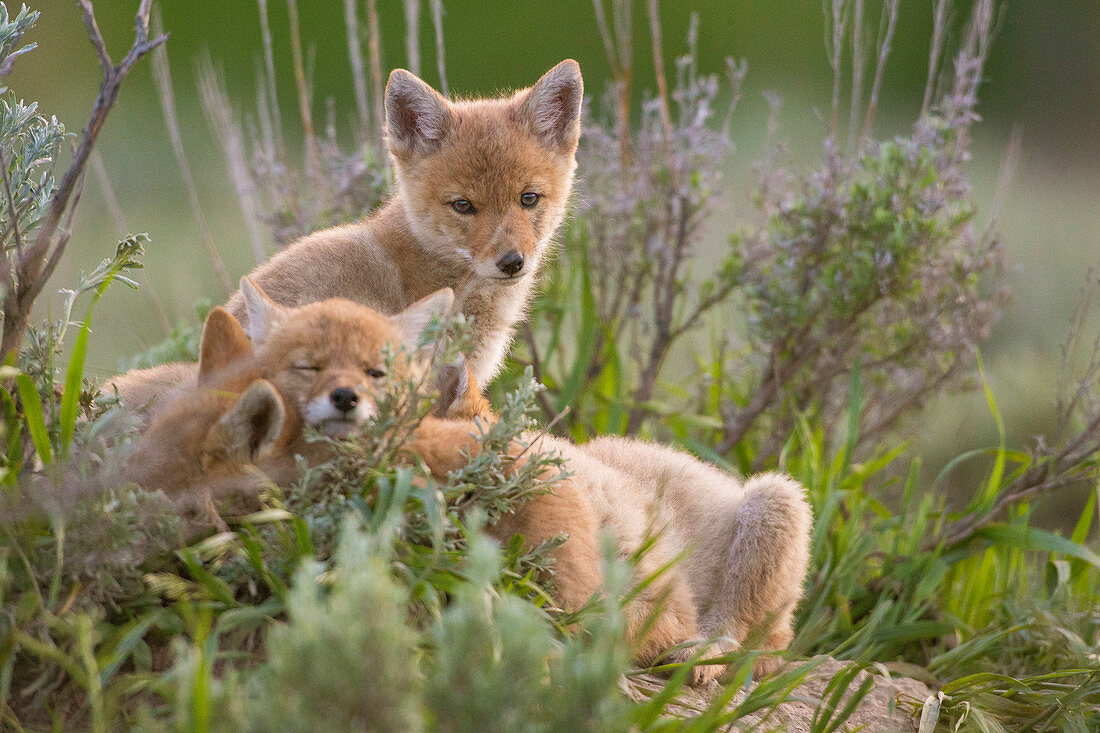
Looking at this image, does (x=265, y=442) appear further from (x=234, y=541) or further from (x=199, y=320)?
(x=199, y=320)

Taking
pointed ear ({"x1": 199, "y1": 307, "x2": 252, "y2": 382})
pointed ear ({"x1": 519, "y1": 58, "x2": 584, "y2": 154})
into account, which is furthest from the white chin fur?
pointed ear ({"x1": 519, "y1": 58, "x2": 584, "y2": 154})

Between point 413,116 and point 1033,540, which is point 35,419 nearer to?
point 413,116

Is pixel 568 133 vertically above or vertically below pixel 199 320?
above

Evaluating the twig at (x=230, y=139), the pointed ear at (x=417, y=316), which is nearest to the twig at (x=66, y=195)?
the pointed ear at (x=417, y=316)

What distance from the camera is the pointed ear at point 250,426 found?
7.08 feet

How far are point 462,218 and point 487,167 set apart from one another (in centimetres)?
27

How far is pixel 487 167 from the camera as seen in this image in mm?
4039

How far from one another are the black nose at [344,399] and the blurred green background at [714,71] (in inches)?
203

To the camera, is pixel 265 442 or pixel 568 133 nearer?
pixel 265 442

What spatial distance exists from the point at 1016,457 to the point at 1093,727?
1.85 meters

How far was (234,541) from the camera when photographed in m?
2.24

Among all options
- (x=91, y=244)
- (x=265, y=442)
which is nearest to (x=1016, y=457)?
(x=265, y=442)

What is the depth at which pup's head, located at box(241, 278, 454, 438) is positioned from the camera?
7.72 ft

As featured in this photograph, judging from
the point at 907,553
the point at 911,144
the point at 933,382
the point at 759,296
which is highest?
the point at 911,144
